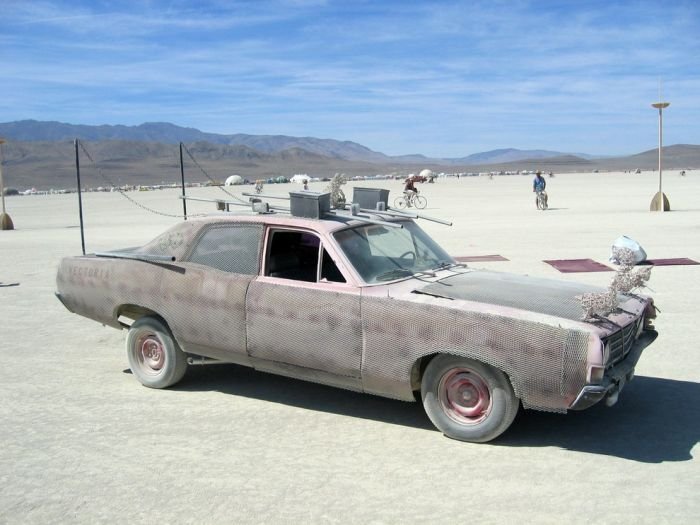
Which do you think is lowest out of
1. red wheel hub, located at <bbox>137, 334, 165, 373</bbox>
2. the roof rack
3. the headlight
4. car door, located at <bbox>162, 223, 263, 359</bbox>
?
red wheel hub, located at <bbox>137, 334, 165, 373</bbox>

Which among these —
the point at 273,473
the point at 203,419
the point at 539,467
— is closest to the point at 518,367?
the point at 539,467

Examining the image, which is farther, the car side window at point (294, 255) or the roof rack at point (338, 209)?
the roof rack at point (338, 209)

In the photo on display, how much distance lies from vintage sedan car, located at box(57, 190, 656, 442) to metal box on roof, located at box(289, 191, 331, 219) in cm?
1

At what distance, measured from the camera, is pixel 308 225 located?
6.14 meters

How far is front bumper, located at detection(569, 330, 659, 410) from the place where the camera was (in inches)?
188

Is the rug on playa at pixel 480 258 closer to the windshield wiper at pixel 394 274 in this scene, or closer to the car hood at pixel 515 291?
the car hood at pixel 515 291

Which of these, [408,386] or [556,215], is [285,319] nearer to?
[408,386]

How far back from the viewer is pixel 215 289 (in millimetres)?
6254

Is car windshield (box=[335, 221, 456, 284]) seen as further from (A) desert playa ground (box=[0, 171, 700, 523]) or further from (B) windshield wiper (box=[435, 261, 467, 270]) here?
(A) desert playa ground (box=[0, 171, 700, 523])

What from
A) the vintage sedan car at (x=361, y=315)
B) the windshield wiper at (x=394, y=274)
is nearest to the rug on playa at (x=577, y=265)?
the vintage sedan car at (x=361, y=315)

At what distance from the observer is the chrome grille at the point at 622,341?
5.07 meters

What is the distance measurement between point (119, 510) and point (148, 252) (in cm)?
296

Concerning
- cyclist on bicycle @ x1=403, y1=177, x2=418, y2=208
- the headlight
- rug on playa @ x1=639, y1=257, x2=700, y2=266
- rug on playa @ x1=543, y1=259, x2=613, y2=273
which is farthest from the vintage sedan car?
cyclist on bicycle @ x1=403, y1=177, x2=418, y2=208

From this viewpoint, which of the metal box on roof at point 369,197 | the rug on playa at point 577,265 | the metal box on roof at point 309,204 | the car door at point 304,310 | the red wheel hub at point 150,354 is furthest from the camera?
the rug on playa at point 577,265
